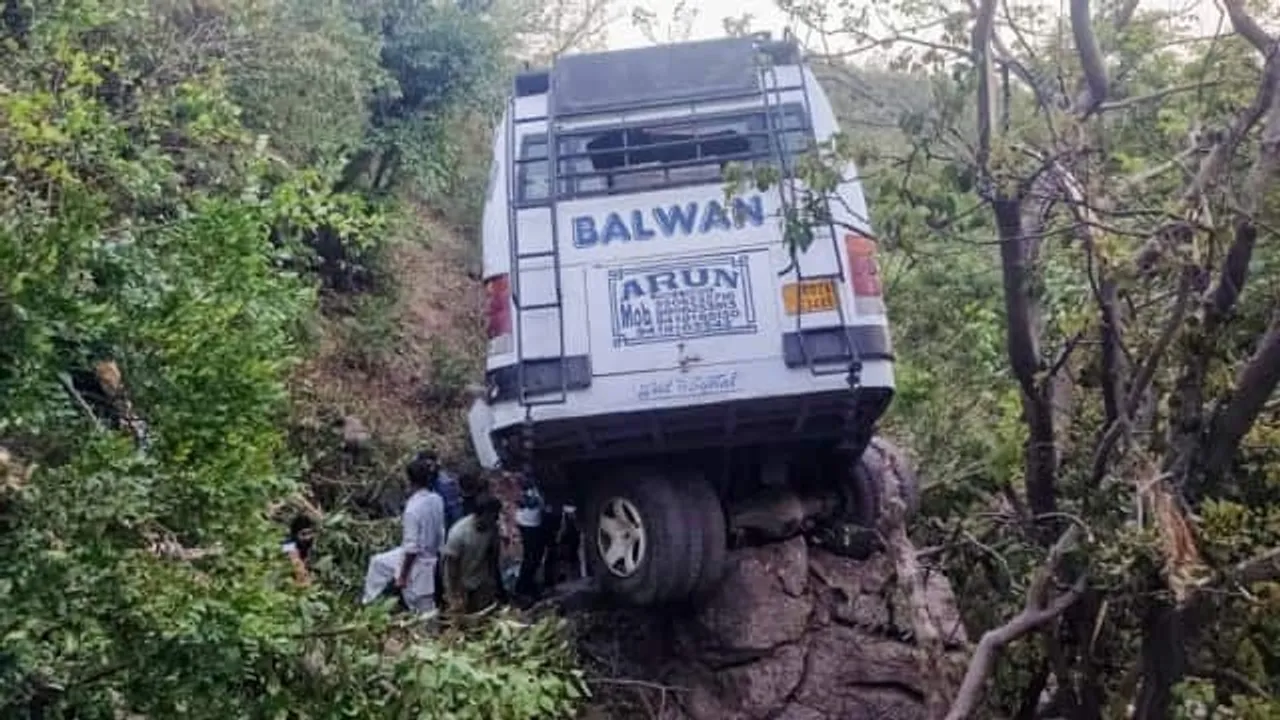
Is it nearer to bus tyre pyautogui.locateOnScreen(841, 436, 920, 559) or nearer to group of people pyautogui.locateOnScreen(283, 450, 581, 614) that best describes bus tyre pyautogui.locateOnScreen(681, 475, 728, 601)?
bus tyre pyautogui.locateOnScreen(841, 436, 920, 559)

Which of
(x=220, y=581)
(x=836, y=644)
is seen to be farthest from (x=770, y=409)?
(x=220, y=581)

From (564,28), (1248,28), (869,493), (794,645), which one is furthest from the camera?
(564,28)

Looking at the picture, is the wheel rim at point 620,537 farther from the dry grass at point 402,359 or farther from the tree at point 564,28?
the tree at point 564,28

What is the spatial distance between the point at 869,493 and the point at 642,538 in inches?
54.9

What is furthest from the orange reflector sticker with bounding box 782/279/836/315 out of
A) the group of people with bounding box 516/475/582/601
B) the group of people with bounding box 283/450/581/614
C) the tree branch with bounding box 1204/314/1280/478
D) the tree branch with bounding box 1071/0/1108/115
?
the group of people with bounding box 516/475/582/601

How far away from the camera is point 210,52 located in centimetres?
985

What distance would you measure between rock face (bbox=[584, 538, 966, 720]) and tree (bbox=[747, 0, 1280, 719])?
2.20ft

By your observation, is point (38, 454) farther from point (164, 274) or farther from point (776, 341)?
point (776, 341)

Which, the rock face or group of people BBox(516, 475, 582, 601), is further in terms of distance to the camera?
group of people BBox(516, 475, 582, 601)

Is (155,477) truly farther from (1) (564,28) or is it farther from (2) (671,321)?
(1) (564,28)

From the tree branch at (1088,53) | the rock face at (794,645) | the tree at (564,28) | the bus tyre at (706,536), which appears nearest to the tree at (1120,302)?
the tree branch at (1088,53)

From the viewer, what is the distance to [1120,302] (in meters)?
5.39

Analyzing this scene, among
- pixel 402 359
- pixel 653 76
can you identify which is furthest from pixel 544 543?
pixel 402 359

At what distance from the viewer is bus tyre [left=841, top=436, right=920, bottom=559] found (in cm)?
754
